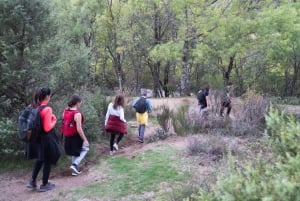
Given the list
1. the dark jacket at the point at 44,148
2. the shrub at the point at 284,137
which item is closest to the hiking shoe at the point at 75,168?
the dark jacket at the point at 44,148

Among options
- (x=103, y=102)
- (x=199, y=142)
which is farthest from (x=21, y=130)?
(x=103, y=102)

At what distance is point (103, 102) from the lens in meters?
10.7

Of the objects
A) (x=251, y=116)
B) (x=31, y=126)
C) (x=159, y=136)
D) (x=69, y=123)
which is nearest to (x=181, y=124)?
(x=159, y=136)

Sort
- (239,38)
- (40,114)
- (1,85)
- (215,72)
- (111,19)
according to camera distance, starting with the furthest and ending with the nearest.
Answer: (215,72)
(111,19)
(239,38)
(1,85)
(40,114)

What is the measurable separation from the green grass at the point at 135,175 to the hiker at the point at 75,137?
1.90ft

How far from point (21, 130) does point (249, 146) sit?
5121mm

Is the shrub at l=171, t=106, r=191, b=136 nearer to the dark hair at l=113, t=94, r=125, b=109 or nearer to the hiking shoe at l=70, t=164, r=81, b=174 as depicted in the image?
the dark hair at l=113, t=94, r=125, b=109

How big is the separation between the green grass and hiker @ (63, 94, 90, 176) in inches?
22.8

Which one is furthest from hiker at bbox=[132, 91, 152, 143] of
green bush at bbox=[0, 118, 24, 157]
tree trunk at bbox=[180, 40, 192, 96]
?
tree trunk at bbox=[180, 40, 192, 96]

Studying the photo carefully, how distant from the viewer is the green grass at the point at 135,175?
242 inches

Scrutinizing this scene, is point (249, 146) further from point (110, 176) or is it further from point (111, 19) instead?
point (111, 19)

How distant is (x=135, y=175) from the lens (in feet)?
22.9

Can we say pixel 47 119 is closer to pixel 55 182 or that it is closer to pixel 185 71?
pixel 55 182

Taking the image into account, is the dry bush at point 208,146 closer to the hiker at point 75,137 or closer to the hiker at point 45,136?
the hiker at point 75,137
